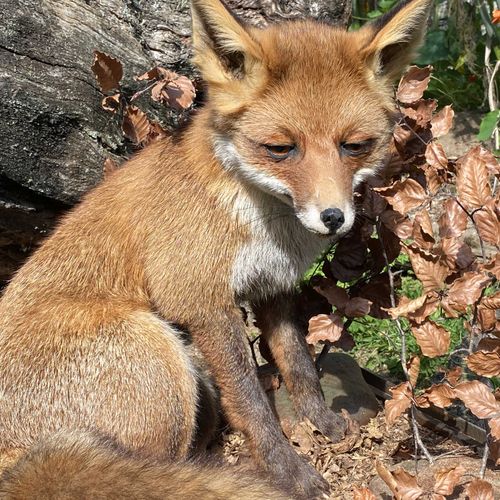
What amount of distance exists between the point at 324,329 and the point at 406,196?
3.33ft

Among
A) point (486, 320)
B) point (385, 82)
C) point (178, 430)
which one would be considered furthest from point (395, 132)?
point (178, 430)

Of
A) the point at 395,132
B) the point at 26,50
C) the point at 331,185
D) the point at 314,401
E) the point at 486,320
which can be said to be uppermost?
the point at 26,50

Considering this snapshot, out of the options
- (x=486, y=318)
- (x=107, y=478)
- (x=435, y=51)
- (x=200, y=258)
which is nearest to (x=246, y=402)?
(x=200, y=258)

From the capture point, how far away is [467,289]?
4.22 meters

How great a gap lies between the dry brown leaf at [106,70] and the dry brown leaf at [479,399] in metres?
3.31

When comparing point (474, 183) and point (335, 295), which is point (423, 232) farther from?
point (335, 295)

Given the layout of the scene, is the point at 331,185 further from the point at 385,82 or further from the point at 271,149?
the point at 385,82

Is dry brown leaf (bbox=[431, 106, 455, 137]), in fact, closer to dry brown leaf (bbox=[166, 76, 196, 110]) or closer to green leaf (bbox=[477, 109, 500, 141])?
dry brown leaf (bbox=[166, 76, 196, 110])

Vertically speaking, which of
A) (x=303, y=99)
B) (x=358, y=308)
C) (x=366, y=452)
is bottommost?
(x=366, y=452)

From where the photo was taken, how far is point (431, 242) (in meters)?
4.52

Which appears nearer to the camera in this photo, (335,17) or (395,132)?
(395,132)

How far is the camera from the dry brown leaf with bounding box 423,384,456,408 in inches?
171

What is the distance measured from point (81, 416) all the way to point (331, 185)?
6.32ft

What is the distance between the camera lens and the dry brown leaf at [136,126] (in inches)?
236
